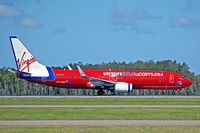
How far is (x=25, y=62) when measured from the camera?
60094 millimetres

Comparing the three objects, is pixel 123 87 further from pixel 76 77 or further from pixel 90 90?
pixel 90 90

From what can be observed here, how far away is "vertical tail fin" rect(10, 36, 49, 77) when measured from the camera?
197ft

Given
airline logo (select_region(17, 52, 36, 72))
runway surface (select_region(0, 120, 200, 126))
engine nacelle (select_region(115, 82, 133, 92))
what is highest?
airline logo (select_region(17, 52, 36, 72))

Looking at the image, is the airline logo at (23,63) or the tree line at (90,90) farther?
the tree line at (90,90)

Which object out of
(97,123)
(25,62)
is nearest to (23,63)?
(25,62)

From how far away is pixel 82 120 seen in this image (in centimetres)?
2552

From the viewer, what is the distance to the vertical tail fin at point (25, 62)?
197 ft

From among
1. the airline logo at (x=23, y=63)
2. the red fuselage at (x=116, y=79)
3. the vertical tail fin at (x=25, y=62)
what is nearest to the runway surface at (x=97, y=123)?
the red fuselage at (x=116, y=79)
